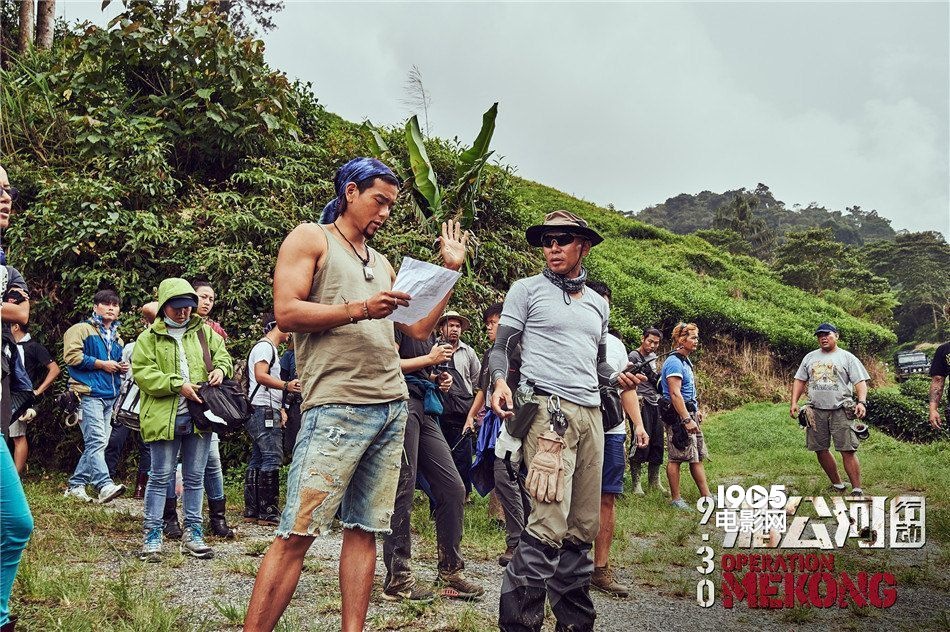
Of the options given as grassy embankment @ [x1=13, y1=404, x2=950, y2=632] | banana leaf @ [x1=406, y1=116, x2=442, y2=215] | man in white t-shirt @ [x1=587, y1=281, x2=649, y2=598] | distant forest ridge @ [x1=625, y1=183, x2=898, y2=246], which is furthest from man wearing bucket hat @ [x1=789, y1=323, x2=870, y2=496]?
distant forest ridge @ [x1=625, y1=183, x2=898, y2=246]

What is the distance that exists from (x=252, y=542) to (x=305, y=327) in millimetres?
3435

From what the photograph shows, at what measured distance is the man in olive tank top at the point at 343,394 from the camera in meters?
2.76

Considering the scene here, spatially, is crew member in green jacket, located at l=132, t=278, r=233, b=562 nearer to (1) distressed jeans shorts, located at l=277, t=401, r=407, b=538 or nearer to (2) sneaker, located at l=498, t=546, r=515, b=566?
(2) sneaker, located at l=498, t=546, r=515, b=566

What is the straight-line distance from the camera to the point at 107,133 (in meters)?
9.34

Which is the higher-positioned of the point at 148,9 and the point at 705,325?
the point at 148,9

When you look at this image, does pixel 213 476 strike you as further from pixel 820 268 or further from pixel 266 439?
pixel 820 268

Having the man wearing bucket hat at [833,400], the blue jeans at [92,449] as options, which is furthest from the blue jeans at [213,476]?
the man wearing bucket hat at [833,400]

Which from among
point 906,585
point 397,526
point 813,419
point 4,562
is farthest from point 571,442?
point 813,419

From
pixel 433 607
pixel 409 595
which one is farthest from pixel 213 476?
pixel 433 607

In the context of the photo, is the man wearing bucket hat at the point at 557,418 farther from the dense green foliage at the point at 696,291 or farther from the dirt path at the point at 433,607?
the dense green foliage at the point at 696,291

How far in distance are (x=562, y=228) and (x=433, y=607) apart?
2.23 m

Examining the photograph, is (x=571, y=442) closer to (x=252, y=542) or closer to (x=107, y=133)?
(x=252, y=542)

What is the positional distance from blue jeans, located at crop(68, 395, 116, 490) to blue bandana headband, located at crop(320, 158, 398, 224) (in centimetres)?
486

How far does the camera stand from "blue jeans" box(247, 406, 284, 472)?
6.59 meters
